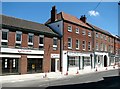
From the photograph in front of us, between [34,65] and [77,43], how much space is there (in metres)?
11.9

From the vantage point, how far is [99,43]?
49.2 meters

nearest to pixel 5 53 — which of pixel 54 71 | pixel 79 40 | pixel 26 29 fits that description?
pixel 26 29

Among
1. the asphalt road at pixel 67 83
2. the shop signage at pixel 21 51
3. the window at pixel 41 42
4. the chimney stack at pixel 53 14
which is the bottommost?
the asphalt road at pixel 67 83

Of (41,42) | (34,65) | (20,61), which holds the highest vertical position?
(41,42)

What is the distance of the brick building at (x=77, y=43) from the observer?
35.8m

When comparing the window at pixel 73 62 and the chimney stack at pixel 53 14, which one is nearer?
the window at pixel 73 62

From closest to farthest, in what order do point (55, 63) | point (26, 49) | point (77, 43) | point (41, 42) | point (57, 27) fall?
point (26, 49) < point (41, 42) < point (55, 63) < point (57, 27) < point (77, 43)

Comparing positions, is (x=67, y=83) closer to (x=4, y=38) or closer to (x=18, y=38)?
(x=4, y=38)

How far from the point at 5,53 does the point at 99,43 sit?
2834cm

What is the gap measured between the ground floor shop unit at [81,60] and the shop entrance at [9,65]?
29.8ft

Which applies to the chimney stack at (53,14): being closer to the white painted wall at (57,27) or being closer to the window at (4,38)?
the white painted wall at (57,27)

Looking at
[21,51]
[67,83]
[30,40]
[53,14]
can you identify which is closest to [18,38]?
[21,51]

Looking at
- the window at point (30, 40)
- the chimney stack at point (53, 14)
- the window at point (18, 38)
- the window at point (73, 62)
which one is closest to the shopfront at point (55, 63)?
the window at point (73, 62)

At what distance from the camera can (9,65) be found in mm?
26891
